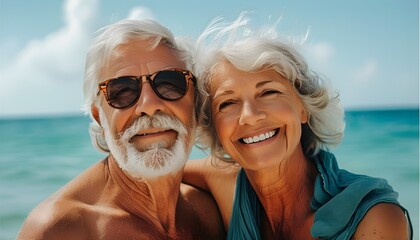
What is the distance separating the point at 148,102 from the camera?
10.3 ft

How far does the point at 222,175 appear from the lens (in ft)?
12.7

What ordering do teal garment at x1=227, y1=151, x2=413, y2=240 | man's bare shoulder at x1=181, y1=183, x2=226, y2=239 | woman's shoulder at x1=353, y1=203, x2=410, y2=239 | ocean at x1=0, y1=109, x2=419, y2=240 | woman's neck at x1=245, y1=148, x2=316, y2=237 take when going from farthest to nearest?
ocean at x1=0, y1=109, x2=419, y2=240
man's bare shoulder at x1=181, y1=183, x2=226, y2=239
woman's neck at x1=245, y1=148, x2=316, y2=237
teal garment at x1=227, y1=151, x2=413, y2=240
woman's shoulder at x1=353, y1=203, x2=410, y2=239

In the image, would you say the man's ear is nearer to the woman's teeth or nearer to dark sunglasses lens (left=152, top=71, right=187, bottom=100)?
dark sunglasses lens (left=152, top=71, right=187, bottom=100)

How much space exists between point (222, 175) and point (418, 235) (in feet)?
17.7

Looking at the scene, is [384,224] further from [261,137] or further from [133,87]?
[133,87]

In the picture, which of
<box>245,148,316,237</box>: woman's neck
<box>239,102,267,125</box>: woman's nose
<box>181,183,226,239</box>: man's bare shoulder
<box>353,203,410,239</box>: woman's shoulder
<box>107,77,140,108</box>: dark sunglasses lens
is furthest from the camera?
<box>181,183,226,239</box>: man's bare shoulder

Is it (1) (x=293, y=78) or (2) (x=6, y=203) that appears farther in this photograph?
(2) (x=6, y=203)

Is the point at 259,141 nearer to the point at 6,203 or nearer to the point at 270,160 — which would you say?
the point at 270,160

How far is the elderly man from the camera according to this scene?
3123 mm

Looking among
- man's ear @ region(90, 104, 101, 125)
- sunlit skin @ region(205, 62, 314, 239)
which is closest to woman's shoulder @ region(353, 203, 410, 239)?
sunlit skin @ region(205, 62, 314, 239)

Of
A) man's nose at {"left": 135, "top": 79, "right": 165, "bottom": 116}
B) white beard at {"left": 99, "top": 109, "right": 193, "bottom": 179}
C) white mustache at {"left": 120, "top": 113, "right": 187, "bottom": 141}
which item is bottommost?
white beard at {"left": 99, "top": 109, "right": 193, "bottom": 179}

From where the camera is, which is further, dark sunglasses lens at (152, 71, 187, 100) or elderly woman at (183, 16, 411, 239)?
dark sunglasses lens at (152, 71, 187, 100)

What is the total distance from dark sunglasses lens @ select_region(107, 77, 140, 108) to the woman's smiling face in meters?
0.47

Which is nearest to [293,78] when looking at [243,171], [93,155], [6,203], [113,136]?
[243,171]
